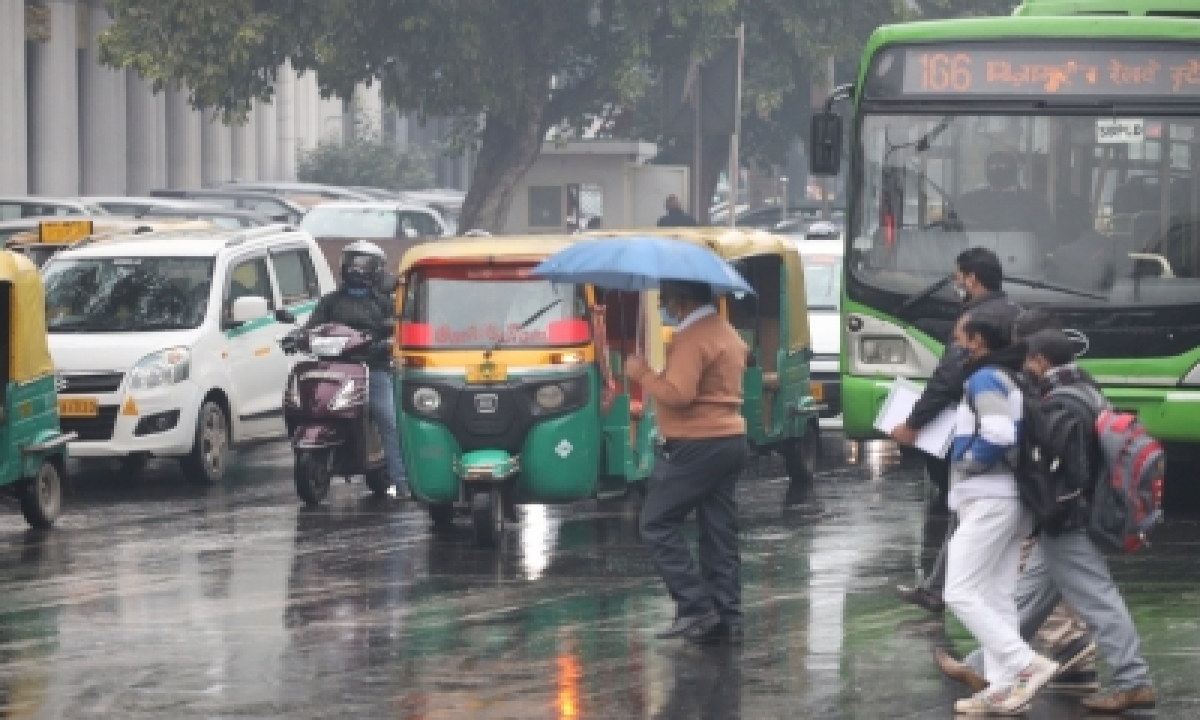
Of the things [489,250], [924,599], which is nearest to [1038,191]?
[489,250]

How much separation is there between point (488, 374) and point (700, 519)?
3857 millimetres

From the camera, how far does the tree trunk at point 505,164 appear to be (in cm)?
4078

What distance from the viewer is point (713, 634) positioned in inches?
456

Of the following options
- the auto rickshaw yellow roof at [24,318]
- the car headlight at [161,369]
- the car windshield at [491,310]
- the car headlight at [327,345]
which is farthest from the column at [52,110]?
the car windshield at [491,310]

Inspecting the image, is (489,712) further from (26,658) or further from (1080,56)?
(1080,56)

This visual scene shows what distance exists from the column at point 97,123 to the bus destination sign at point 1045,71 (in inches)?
1415

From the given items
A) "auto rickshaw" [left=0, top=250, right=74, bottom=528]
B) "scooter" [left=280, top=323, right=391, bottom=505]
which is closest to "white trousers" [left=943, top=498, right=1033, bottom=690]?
"auto rickshaw" [left=0, top=250, right=74, bottom=528]

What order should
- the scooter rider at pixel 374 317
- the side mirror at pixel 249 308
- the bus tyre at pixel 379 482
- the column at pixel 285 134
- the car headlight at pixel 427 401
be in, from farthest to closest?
1. the column at pixel 285 134
2. the side mirror at pixel 249 308
3. the bus tyre at pixel 379 482
4. the scooter rider at pixel 374 317
5. the car headlight at pixel 427 401

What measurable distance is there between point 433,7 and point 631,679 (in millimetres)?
28275

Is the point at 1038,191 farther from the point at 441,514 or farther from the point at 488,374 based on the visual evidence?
the point at 441,514

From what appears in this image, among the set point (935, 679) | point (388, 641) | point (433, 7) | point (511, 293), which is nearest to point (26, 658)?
point (388, 641)

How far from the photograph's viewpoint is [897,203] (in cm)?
1698

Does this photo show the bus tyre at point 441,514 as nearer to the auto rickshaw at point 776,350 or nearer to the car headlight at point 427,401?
the car headlight at point 427,401

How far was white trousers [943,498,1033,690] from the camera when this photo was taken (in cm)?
988
